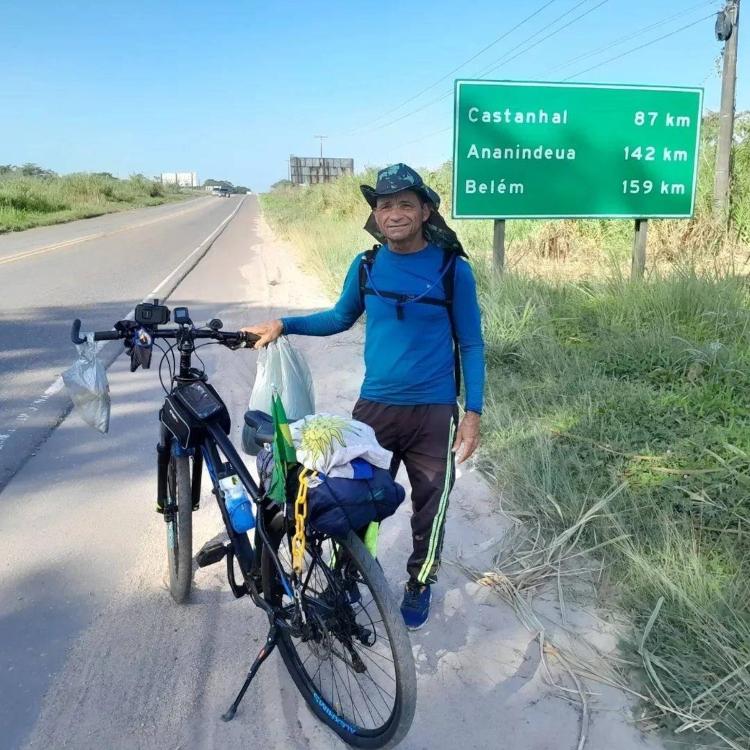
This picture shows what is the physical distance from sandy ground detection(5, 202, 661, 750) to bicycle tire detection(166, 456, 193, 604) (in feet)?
0.38

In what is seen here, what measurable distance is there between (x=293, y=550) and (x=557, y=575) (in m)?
1.47

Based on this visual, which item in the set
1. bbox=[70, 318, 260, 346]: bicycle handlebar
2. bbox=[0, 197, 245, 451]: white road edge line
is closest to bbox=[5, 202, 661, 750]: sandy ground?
bbox=[0, 197, 245, 451]: white road edge line

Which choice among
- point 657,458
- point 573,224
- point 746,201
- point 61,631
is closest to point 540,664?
point 657,458

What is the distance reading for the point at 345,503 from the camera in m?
1.92

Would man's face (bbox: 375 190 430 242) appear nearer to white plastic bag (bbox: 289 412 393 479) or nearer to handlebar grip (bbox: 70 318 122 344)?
white plastic bag (bbox: 289 412 393 479)

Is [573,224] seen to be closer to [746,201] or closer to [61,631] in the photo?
[746,201]

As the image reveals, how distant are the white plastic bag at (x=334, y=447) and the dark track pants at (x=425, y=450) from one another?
0.60 metres

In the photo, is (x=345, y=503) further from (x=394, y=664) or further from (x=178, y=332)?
(x=178, y=332)

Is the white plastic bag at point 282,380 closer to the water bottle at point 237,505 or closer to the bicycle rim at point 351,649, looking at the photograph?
the water bottle at point 237,505

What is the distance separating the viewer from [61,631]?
2736mm

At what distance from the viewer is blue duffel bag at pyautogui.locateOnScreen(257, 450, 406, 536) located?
1906 millimetres

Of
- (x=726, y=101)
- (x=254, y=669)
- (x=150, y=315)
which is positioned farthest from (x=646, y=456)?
(x=726, y=101)

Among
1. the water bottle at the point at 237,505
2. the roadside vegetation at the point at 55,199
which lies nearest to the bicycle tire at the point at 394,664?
the water bottle at the point at 237,505

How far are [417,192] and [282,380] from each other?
0.90 meters
